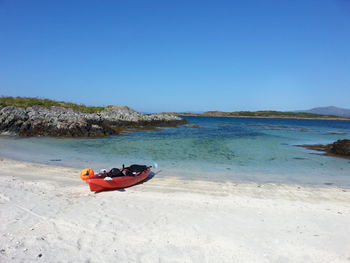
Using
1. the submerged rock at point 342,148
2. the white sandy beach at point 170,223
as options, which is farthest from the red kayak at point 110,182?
the submerged rock at point 342,148

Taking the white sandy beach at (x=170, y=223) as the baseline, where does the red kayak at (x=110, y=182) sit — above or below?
above

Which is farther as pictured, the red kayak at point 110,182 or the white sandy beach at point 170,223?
→ the red kayak at point 110,182

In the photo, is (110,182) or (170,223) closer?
(170,223)

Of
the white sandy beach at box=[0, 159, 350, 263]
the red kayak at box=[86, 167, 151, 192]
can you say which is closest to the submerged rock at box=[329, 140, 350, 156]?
the white sandy beach at box=[0, 159, 350, 263]

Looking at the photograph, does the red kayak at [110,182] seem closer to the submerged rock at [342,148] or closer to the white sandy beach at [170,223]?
the white sandy beach at [170,223]

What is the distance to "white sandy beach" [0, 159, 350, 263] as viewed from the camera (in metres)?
4.94

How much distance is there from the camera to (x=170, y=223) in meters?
6.38

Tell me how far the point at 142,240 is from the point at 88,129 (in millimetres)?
22190

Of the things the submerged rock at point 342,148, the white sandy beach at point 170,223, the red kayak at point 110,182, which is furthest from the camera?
the submerged rock at point 342,148

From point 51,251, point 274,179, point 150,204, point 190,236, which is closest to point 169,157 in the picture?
point 274,179

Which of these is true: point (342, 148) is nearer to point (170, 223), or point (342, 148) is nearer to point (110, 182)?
point (170, 223)

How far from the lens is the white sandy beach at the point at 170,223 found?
494 cm

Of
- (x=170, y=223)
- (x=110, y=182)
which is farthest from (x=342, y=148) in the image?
(x=110, y=182)

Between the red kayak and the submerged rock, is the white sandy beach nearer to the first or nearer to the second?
the red kayak
